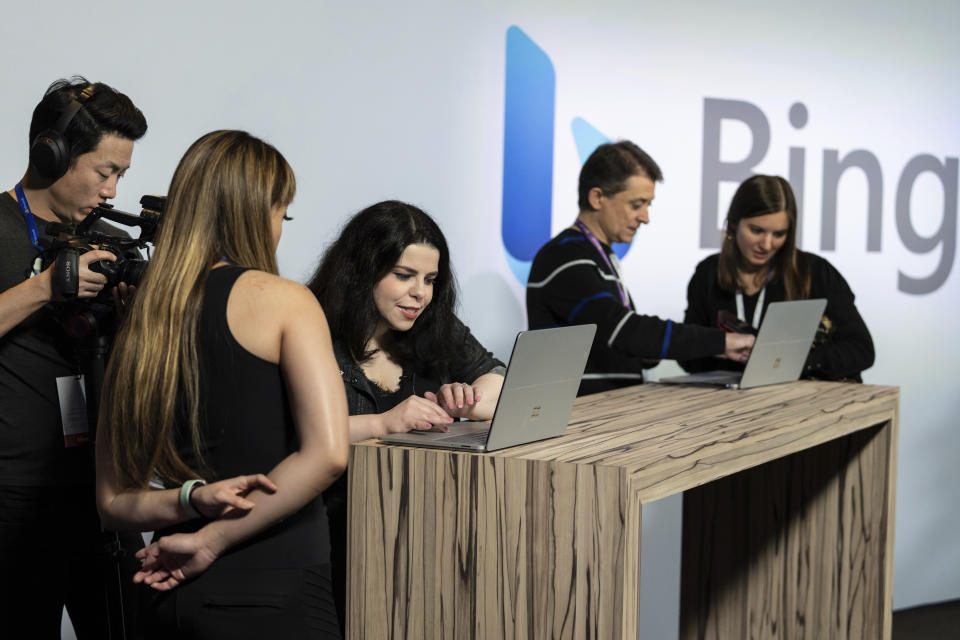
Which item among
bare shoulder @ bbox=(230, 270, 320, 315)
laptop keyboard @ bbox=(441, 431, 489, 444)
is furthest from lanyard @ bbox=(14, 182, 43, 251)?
laptop keyboard @ bbox=(441, 431, 489, 444)

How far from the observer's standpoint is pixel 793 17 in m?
4.18

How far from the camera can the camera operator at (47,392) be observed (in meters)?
1.85

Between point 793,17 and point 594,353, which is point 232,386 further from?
point 793,17

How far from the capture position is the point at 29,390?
1.88 metres

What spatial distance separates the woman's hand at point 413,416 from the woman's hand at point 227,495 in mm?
342

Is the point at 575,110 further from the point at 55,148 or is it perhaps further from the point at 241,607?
the point at 241,607

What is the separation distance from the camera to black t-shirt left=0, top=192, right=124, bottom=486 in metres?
1.86

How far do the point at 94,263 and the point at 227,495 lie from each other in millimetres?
605

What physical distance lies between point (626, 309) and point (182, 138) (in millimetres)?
1308

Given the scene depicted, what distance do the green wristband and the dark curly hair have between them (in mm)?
561

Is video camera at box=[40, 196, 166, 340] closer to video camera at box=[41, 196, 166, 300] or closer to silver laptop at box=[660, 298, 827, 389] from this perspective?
video camera at box=[41, 196, 166, 300]

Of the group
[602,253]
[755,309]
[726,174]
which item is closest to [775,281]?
[755,309]

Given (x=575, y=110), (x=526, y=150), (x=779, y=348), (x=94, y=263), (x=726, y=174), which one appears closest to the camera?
(x=94, y=263)

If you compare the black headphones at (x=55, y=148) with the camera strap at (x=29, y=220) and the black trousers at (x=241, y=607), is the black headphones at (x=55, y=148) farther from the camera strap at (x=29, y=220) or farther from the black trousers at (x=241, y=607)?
the black trousers at (x=241, y=607)
